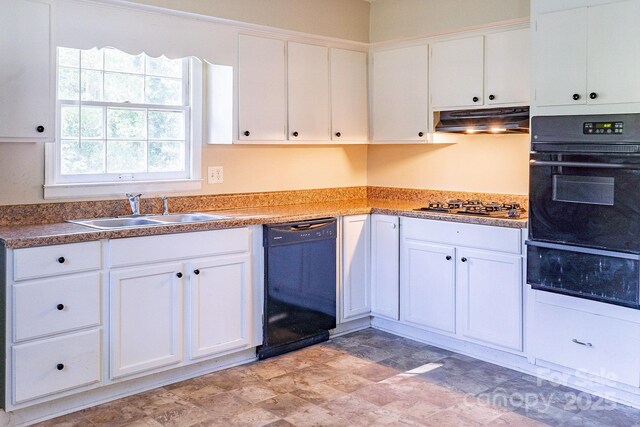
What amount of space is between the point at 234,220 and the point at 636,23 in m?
2.29

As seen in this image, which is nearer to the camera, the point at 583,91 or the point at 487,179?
the point at 583,91

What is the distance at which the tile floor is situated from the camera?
119 inches

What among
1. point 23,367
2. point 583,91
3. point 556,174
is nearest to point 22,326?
point 23,367

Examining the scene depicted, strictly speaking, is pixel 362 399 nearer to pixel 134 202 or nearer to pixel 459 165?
pixel 134 202

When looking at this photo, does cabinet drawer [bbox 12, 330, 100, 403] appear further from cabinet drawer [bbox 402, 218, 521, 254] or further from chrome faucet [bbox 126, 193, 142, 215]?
cabinet drawer [bbox 402, 218, 521, 254]

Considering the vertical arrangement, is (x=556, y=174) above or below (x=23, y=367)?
above

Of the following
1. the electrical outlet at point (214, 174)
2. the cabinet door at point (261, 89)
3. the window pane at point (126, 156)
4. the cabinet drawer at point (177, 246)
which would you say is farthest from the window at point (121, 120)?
the cabinet drawer at point (177, 246)

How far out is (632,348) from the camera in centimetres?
314

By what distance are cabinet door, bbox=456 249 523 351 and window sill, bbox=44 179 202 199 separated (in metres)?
1.78

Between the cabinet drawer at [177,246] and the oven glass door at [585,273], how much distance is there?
1.63 meters

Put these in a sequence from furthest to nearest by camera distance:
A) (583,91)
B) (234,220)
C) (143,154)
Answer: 1. (143,154)
2. (234,220)
3. (583,91)

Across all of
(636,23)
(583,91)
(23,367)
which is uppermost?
(636,23)

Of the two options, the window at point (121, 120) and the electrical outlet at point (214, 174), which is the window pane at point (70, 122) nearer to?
the window at point (121, 120)

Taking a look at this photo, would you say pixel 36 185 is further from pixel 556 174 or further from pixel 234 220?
pixel 556 174
